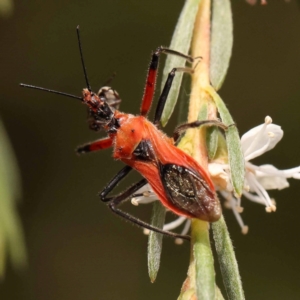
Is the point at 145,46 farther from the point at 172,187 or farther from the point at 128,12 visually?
the point at 172,187

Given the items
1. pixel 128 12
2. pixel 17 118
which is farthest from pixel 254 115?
pixel 17 118

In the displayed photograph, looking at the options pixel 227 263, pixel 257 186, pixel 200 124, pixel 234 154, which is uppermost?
pixel 200 124

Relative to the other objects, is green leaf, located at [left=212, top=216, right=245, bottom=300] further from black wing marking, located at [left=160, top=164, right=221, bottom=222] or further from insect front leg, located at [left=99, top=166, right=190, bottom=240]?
insect front leg, located at [left=99, top=166, right=190, bottom=240]

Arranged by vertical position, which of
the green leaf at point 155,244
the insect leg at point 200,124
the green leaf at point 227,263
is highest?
the insect leg at point 200,124

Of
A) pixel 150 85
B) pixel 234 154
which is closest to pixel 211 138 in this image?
pixel 234 154

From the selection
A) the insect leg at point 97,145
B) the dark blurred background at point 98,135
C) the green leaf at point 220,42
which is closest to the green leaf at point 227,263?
the green leaf at point 220,42

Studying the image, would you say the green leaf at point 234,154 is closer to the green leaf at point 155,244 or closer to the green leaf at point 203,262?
the green leaf at point 203,262

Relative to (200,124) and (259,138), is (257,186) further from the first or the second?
Answer: (200,124)
